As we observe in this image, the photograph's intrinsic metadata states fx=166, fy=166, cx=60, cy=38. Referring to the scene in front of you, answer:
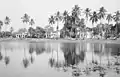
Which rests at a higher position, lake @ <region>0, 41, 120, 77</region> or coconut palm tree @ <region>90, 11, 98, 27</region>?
coconut palm tree @ <region>90, 11, 98, 27</region>

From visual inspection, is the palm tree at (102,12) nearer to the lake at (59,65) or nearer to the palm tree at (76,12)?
the palm tree at (76,12)

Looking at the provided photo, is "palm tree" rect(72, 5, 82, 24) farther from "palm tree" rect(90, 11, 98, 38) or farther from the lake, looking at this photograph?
the lake

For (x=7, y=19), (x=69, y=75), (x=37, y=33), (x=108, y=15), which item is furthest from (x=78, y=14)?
(x=69, y=75)

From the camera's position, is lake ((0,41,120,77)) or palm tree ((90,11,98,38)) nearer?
lake ((0,41,120,77))

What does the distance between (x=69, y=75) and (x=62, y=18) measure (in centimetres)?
8663

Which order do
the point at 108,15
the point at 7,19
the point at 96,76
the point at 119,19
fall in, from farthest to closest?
the point at 7,19 → the point at 108,15 → the point at 119,19 → the point at 96,76

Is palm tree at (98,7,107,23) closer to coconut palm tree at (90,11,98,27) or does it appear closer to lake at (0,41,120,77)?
coconut palm tree at (90,11,98,27)

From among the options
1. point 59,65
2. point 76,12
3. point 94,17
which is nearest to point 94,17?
point 94,17

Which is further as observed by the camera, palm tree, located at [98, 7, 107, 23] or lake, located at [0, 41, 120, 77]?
palm tree, located at [98, 7, 107, 23]

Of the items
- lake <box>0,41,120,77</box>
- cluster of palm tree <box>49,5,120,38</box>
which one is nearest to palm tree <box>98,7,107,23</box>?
cluster of palm tree <box>49,5,120,38</box>

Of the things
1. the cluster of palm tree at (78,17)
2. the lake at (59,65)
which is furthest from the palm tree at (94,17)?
the lake at (59,65)

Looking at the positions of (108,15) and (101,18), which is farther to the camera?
(108,15)

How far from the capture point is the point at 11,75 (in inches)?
467

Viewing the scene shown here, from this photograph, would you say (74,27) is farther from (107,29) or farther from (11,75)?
(11,75)
